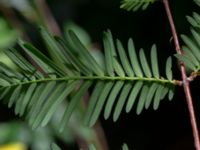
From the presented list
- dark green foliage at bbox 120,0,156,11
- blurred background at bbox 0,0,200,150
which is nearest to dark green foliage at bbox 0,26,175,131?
dark green foliage at bbox 120,0,156,11

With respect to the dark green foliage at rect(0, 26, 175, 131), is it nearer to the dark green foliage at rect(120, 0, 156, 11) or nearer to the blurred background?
the dark green foliage at rect(120, 0, 156, 11)

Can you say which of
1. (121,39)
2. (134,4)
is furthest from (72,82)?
(121,39)

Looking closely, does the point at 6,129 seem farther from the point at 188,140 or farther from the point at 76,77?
the point at 76,77

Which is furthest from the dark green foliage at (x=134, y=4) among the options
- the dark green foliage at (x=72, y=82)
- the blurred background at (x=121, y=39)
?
the blurred background at (x=121, y=39)

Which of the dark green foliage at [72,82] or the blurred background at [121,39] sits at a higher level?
the dark green foliage at [72,82]

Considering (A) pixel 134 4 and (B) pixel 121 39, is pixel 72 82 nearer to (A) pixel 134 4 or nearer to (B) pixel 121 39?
(A) pixel 134 4

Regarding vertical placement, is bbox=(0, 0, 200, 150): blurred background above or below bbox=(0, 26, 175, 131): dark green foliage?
below

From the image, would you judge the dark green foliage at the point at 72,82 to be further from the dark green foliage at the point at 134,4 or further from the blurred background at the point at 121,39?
the blurred background at the point at 121,39

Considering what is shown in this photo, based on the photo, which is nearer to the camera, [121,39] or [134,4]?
[134,4]
